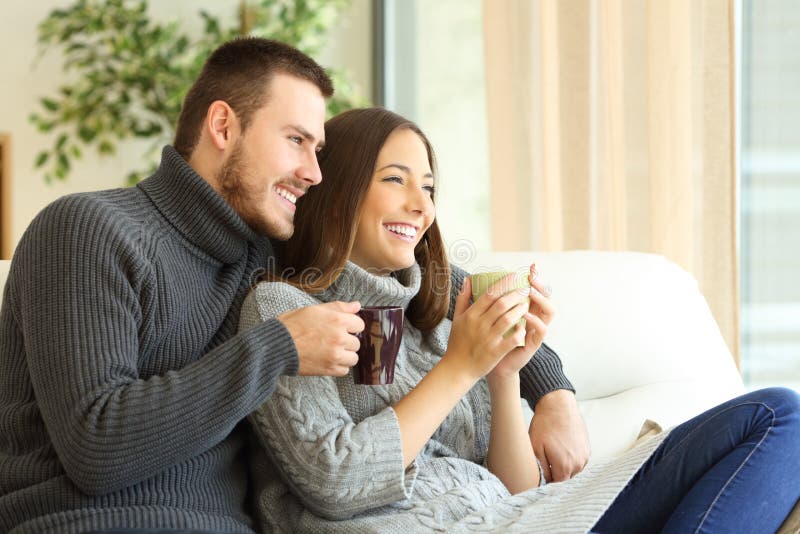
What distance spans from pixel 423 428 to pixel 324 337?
0.77 ft

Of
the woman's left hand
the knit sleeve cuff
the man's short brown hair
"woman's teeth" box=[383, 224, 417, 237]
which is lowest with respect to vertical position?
the knit sleeve cuff

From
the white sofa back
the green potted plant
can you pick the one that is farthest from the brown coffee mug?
the green potted plant


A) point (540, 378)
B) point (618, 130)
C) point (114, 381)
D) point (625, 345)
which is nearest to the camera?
point (114, 381)

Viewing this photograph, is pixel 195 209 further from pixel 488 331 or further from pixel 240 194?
pixel 488 331

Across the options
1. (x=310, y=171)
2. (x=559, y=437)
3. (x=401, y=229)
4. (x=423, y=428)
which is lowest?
(x=559, y=437)

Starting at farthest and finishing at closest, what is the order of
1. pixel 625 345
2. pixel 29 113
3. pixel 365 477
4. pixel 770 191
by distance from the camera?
pixel 29 113 → pixel 770 191 → pixel 625 345 → pixel 365 477

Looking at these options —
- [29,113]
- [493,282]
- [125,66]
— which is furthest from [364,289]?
[29,113]

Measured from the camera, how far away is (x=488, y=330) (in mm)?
1432

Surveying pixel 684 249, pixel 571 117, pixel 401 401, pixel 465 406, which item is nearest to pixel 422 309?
pixel 465 406

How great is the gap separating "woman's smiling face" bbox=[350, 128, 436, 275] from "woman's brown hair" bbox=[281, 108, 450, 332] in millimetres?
19

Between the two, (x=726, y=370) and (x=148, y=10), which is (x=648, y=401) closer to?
(x=726, y=370)

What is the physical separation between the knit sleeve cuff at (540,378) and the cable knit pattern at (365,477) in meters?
0.25

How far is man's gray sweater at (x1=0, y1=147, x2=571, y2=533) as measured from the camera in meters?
1.21

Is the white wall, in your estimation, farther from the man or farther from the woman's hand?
the woman's hand
